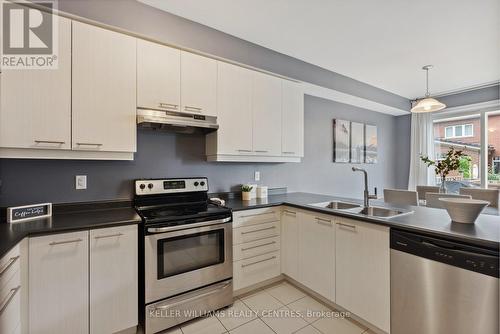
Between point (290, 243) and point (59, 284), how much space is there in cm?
187

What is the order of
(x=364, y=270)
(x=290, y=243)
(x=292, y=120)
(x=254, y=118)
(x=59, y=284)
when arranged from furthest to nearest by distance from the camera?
1. (x=292, y=120)
2. (x=254, y=118)
3. (x=290, y=243)
4. (x=364, y=270)
5. (x=59, y=284)

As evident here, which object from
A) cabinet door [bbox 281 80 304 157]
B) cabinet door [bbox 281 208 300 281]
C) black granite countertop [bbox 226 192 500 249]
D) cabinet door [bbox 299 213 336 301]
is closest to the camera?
black granite countertop [bbox 226 192 500 249]

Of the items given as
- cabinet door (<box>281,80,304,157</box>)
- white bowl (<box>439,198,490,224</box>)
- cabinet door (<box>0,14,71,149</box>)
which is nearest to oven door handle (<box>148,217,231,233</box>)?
cabinet door (<box>0,14,71,149</box>)

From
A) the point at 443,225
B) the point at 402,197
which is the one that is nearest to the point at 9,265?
the point at 443,225

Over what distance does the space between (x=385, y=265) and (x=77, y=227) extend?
207cm

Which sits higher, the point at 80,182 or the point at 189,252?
the point at 80,182

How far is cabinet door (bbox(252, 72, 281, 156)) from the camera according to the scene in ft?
8.59

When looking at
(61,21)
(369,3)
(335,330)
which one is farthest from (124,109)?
(335,330)

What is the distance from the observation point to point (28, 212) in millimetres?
1648

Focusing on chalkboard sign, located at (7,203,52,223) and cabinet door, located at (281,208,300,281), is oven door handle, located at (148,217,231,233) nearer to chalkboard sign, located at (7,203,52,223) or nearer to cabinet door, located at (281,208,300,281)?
cabinet door, located at (281,208,300,281)

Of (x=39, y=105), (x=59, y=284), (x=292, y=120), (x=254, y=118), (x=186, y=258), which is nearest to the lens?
(x=59, y=284)

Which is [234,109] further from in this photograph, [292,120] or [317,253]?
[317,253]

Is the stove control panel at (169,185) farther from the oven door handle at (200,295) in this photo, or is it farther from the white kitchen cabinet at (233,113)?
the oven door handle at (200,295)

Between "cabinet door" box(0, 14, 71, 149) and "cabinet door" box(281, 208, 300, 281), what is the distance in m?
1.98
